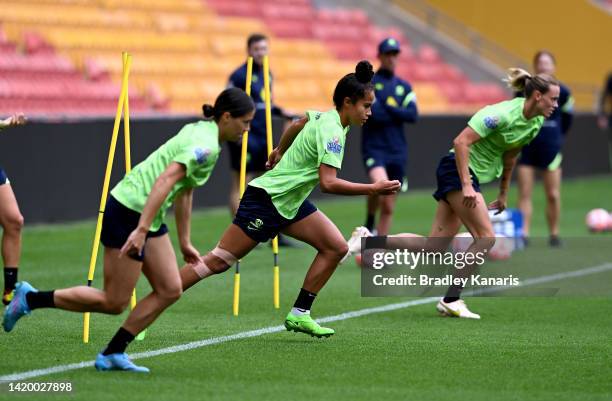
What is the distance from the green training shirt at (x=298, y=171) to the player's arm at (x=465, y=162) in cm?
136

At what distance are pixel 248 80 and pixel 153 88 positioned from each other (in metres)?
10.5

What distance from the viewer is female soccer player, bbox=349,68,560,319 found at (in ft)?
32.5

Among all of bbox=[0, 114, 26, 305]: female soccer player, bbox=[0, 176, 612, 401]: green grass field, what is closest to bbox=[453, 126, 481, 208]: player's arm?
bbox=[0, 176, 612, 401]: green grass field

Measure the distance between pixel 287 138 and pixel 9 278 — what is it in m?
2.53

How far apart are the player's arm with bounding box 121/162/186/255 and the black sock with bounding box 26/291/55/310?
713 millimetres

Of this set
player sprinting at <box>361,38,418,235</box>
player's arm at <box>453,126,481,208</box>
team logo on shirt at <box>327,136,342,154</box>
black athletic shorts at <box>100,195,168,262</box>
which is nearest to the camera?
black athletic shorts at <box>100,195,168,262</box>

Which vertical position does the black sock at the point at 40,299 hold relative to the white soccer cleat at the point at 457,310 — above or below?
above

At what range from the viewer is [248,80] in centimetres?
1039

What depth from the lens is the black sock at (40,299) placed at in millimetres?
7480

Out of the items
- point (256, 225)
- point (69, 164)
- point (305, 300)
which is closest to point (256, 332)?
point (305, 300)

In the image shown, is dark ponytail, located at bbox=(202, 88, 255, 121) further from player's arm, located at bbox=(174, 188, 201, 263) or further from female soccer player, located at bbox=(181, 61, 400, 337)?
female soccer player, located at bbox=(181, 61, 400, 337)

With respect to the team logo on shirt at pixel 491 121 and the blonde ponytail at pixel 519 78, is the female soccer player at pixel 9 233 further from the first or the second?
the blonde ponytail at pixel 519 78

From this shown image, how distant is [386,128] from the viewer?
14.0 meters

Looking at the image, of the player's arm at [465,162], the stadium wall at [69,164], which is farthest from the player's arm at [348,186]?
the stadium wall at [69,164]
